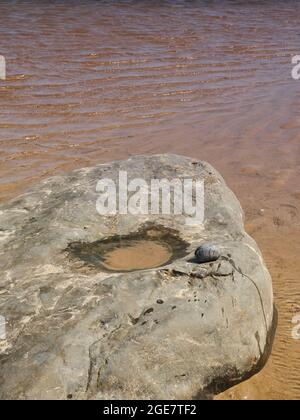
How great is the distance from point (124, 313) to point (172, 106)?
546 cm

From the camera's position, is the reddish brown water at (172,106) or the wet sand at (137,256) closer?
the wet sand at (137,256)

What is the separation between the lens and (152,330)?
2834 millimetres

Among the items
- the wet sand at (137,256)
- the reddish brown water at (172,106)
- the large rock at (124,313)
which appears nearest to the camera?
the large rock at (124,313)

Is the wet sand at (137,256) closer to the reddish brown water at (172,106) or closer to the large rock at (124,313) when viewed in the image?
the large rock at (124,313)

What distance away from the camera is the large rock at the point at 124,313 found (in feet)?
8.74

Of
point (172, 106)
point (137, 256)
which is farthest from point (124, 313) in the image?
point (172, 106)

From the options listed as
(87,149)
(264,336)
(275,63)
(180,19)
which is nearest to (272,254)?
(264,336)

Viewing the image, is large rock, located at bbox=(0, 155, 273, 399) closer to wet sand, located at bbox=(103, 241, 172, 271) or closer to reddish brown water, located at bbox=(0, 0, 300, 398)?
wet sand, located at bbox=(103, 241, 172, 271)

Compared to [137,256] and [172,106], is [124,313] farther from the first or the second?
[172,106]

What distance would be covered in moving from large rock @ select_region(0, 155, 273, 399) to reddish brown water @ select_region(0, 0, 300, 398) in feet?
1.22

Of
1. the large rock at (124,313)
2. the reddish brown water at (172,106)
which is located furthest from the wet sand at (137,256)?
the reddish brown water at (172,106)

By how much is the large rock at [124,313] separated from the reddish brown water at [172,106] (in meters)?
0.37

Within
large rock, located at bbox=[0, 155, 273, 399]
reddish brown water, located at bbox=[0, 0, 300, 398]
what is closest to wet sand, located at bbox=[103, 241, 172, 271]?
large rock, located at bbox=[0, 155, 273, 399]

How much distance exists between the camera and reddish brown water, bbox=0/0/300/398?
16.3ft
